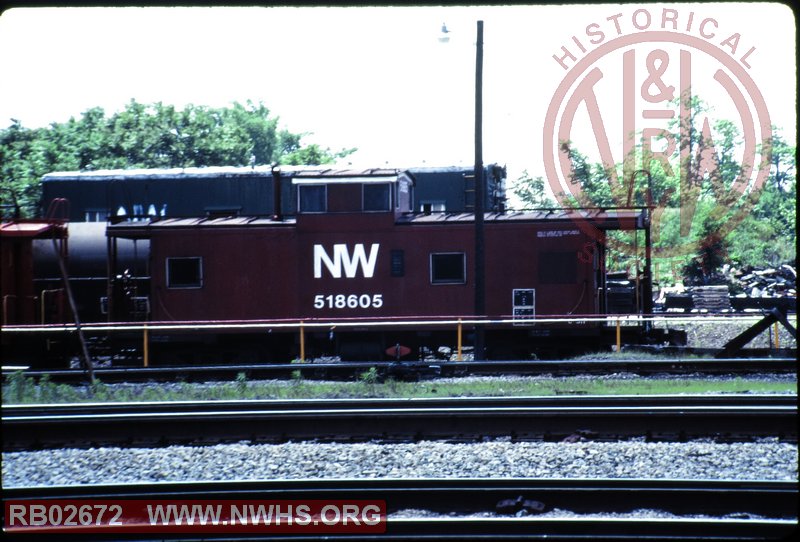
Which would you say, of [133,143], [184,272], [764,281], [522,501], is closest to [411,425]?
[522,501]

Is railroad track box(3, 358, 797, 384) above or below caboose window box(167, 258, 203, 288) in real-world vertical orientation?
below

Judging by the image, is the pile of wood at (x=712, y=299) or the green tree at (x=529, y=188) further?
the green tree at (x=529, y=188)

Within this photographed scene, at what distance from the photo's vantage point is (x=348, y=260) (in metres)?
17.0

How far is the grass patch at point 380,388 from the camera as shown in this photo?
12.0 metres

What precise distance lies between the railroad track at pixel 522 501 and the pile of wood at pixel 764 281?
25398 millimetres

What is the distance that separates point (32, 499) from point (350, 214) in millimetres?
10953

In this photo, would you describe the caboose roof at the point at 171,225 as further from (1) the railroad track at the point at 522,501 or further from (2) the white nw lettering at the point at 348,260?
(1) the railroad track at the point at 522,501

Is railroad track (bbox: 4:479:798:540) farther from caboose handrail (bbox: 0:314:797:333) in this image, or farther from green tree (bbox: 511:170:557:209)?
green tree (bbox: 511:170:557:209)

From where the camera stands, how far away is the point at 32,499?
6672mm

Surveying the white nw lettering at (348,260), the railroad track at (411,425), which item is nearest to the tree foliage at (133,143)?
the white nw lettering at (348,260)
